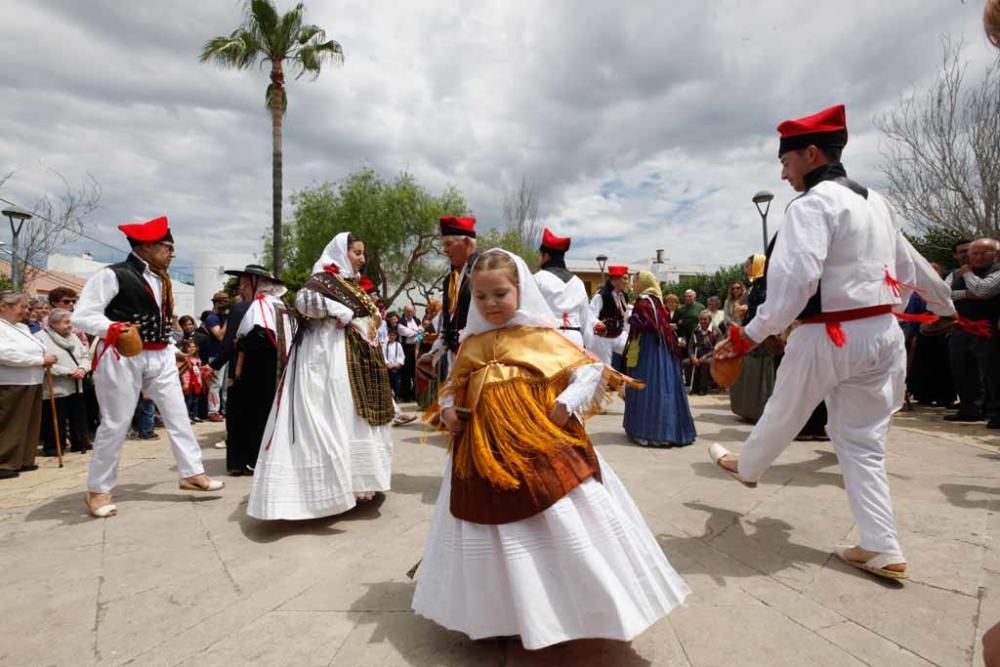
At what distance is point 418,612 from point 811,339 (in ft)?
7.22

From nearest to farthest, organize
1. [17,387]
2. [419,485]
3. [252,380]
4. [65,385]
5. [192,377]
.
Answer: [419,485] < [252,380] < [17,387] < [65,385] < [192,377]

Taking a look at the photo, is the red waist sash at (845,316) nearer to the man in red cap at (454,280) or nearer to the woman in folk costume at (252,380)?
the man in red cap at (454,280)

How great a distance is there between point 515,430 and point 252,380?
12.9ft

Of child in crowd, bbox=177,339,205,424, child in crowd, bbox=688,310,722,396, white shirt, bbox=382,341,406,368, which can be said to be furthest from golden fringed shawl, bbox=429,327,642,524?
child in crowd, bbox=688,310,722,396

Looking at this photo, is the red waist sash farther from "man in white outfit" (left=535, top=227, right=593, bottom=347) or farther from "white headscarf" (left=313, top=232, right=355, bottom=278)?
"white headscarf" (left=313, top=232, right=355, bottom=278)

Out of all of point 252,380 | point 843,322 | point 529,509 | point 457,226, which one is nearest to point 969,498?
point 843,322

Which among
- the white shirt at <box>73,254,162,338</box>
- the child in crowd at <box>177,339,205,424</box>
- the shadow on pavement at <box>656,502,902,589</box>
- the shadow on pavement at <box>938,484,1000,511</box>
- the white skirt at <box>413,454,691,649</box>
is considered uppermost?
the white shirt at <box>73,254,162,338</box>

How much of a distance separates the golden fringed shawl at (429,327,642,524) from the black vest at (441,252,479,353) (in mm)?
1220

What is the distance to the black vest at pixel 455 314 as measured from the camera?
11.4 ft

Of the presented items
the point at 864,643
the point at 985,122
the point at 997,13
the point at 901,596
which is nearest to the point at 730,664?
the point at 864,643

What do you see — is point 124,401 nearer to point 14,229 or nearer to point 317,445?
point 317,445

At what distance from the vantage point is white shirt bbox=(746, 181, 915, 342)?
8.20 ft

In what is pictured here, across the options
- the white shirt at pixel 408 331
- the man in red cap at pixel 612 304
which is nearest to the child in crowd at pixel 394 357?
the white shirt at pixel 408 331

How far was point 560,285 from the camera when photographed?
412 cm
